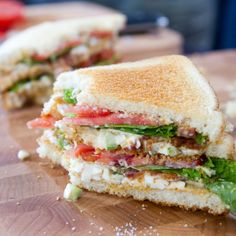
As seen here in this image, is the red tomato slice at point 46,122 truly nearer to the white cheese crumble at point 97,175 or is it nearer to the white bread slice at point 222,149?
the white cheese crumble at point 97,175

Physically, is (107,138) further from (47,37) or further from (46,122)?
(47,37)

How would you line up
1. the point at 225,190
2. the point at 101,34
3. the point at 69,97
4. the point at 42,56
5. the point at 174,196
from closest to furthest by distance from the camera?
the point at 225,190
the point at 174,196
the point at 69,97
the point at 42,56
the point at 101,34

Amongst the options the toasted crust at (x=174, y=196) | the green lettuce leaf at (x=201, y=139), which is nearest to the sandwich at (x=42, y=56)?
the toasted crust at (x=174, y=196)

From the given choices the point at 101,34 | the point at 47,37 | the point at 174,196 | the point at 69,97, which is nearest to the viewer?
the point at 174,196

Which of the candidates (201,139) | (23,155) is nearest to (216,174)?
(201,139)

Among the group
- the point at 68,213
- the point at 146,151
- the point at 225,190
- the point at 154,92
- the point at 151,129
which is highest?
the point at 154,92

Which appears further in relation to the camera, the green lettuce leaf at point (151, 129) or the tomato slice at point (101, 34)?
the tomato slice at point (101, 34)
